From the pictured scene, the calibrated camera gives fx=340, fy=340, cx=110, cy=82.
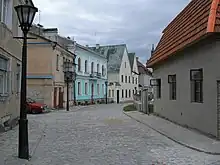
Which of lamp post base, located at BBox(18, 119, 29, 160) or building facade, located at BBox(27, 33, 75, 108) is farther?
building facade, located at BBox(27, 33, 75, 108)

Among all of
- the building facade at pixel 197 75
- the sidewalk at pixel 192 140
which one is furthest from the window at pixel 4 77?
the building facade at pixel 197 75

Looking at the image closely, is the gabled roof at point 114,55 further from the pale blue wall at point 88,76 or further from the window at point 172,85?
the window at point 172,85

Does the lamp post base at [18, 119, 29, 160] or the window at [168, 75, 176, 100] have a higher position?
the window at [168, 75, 176, 100]

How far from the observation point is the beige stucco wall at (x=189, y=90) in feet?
39.3

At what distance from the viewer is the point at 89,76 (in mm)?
49312

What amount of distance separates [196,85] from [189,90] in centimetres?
54

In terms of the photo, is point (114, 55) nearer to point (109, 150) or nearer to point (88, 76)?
point (88, 76)

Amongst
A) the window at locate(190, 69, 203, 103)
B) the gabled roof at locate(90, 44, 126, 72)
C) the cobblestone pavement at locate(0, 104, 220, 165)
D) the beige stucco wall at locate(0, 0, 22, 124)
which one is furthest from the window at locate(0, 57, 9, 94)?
the gabled roof at locate(90, 44, 126, 72)

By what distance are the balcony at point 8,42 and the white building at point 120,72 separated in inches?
1710

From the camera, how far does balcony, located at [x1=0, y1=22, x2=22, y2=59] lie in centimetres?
1344

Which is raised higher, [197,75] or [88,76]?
[88,76]

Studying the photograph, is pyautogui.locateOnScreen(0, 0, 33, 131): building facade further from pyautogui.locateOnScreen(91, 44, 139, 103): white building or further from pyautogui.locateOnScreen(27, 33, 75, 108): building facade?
→ pyautogui.locateOnScreen(91, 44, 139, 103): white building

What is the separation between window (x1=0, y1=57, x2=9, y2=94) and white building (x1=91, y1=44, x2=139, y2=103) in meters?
45.4

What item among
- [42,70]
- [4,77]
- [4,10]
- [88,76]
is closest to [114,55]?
[88,76]
